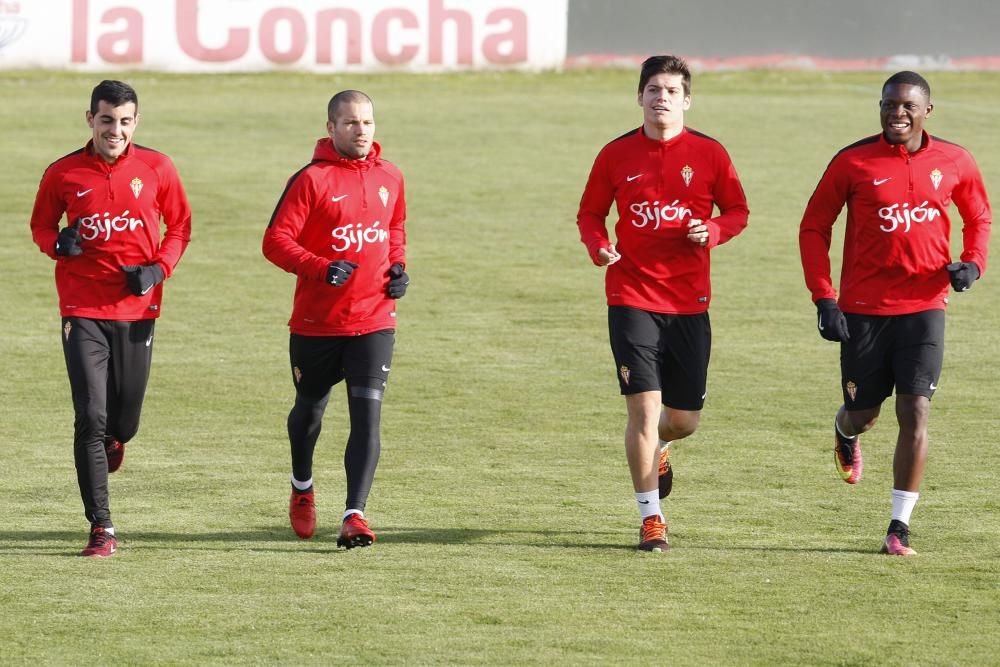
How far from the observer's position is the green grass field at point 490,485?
6.85 metres

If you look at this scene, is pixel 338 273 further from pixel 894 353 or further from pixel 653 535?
pixel 894 353

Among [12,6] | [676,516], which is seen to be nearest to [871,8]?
[12,6]

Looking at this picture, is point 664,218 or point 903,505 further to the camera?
point 664,218

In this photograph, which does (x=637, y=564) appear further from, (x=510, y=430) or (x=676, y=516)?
(x=510, y=430)

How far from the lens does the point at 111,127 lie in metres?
8.36

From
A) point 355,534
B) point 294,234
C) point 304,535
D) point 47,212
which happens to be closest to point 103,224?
point 47,212

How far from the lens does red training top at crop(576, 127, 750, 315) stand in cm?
844

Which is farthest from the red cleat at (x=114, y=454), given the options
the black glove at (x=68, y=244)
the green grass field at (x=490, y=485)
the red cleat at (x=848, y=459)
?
the red cleat at (x=848, y=459)

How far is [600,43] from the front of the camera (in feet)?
102

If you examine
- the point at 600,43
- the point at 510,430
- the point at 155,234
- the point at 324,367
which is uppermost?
the point at 600,43

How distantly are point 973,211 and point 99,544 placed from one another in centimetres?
457

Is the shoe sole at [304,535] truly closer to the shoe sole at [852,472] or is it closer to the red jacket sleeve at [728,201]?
the red jacket sleeve at [728,201]

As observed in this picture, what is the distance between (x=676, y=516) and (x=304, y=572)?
2296mm

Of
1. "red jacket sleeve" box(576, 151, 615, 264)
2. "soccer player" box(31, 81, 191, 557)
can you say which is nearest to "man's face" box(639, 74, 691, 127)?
"red jacket sleeve" box(576, 151, 615, 264)
